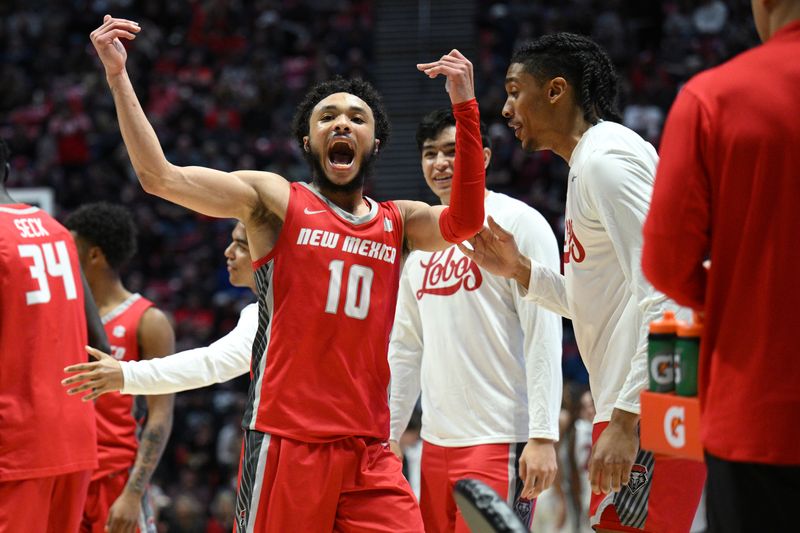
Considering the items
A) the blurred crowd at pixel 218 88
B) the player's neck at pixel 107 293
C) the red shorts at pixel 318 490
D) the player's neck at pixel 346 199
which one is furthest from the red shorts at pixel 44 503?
the blurred crowd at pixel 218 88

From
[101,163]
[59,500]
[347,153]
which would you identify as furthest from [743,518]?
[101,163]

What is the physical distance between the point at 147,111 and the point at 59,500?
1244cm

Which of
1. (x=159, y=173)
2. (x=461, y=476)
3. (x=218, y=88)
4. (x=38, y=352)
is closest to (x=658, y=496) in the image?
(x=461, y=476)

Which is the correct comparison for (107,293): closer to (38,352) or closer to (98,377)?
(38,352)

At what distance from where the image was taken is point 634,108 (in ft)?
47.5

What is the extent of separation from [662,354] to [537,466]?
1899mm

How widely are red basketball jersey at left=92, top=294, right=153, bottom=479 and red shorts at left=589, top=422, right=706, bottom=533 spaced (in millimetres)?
2848

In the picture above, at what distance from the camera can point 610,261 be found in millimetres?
3840

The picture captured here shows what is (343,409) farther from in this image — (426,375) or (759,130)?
(759,130)

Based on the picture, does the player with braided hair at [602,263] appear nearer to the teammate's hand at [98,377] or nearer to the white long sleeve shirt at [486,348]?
the white long sleeve shirt at [486,348]

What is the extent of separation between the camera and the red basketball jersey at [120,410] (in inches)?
218

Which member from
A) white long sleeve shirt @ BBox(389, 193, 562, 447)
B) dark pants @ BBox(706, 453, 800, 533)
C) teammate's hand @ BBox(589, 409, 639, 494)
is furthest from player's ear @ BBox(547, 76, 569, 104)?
dark pants @ BBox(706, 453, 800, 533)

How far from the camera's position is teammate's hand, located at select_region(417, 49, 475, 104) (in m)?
3.84

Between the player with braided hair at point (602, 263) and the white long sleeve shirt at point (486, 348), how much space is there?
51 centimetres
